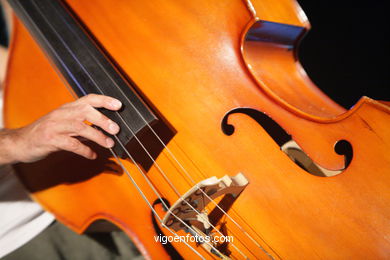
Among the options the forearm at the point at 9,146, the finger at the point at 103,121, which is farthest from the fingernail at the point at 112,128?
the forearm at the point at 9,146

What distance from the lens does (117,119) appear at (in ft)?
1.76

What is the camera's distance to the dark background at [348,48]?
2.50 ft

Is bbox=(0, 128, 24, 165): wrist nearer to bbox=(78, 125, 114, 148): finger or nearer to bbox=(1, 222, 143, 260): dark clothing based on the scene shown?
bbox=(78, 125, 114, 148): finger

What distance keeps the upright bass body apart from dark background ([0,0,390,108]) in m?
0.24

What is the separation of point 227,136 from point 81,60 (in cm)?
44

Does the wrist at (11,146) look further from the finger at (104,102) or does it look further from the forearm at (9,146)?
the finger at (104,102)

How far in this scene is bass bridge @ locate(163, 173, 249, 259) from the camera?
0.43 meters

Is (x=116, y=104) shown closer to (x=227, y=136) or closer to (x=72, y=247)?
(x=227, y=136)

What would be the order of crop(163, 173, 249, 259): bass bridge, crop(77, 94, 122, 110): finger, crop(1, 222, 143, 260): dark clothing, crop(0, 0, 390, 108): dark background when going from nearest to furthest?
crop(163, 173, 249, 259): bass bridge < crop(77, 94, 122, 110): finger < crop(0, 0, 390, 108): dark background < crop(1, 222, 143, 260): dark clothing

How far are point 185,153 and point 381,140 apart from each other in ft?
1.26

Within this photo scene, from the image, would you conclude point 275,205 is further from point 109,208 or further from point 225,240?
point 109,208

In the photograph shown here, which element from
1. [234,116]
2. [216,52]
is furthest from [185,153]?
[216,52]

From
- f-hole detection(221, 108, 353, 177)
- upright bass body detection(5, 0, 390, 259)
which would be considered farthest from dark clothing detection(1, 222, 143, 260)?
f-hole detection(221, 108, 353, 177)

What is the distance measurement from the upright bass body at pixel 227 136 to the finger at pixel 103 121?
0.12m
